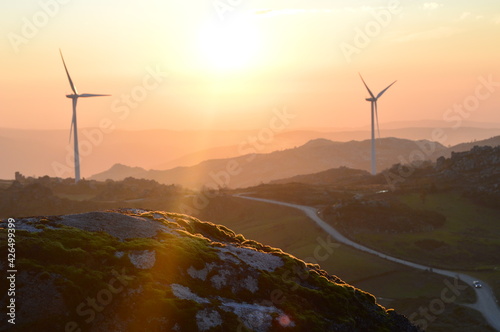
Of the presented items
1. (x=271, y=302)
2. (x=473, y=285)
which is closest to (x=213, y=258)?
(x=271, y=302)

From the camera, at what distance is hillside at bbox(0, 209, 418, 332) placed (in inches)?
1394

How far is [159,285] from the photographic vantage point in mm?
38812

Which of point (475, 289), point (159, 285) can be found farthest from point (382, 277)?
point (159, 285)

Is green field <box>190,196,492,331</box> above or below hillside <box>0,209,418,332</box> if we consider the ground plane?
below

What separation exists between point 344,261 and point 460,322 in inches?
1834

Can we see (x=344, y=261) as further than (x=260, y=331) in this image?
Yes

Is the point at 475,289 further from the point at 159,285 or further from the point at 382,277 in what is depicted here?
the point at 159,285

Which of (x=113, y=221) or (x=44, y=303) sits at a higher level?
(x=113, y=221)

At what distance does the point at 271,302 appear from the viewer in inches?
1636

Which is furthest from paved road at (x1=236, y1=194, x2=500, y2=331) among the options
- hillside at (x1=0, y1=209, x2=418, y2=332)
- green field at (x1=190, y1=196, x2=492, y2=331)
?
hillside at (x1=0, y1=209, x2=418, y2=332)

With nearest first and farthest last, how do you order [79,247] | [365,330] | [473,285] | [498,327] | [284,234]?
[79,247]
[365,330]
[498,327]
[473,285]
[284,234]

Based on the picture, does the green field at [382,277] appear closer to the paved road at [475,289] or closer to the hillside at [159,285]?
the paved road at [475,289]

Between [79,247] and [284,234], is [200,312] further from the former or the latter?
[284,234]

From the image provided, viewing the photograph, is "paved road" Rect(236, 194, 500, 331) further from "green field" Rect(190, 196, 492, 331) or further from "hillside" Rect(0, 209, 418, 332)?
"hillside" Rect(0, 209, 418, 332)
